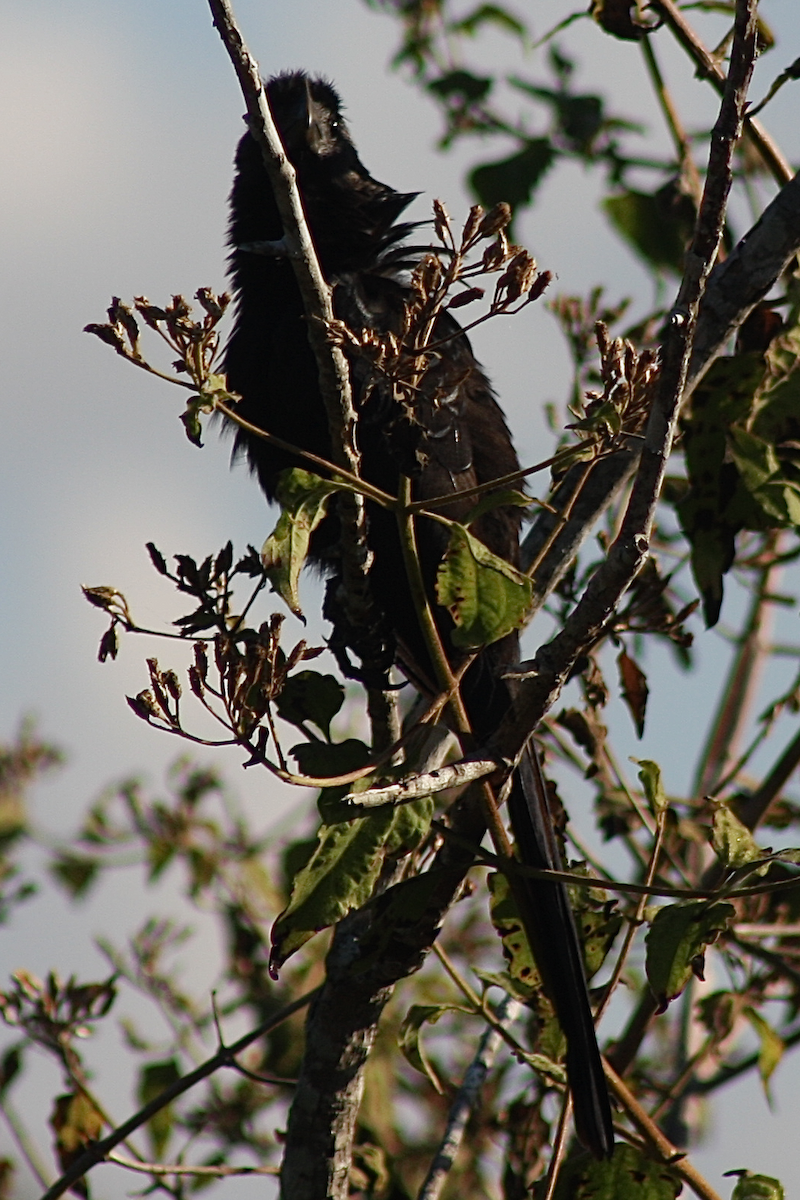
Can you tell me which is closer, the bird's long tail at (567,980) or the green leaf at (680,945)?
the green leaf at (680,945)

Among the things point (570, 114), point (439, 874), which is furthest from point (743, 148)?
point (439, 874)

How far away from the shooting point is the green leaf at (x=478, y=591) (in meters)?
1.83

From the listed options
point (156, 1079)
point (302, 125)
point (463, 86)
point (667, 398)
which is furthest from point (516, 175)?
point (156, 1079)

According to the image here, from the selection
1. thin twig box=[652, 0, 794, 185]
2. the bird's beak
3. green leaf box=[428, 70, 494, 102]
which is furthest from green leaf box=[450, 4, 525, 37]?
thin twig box=[652, 0, 794, 185]

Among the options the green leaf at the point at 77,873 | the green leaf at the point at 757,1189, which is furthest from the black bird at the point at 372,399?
the green leaf at the point at 77,873

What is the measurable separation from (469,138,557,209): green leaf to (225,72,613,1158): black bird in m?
0.34

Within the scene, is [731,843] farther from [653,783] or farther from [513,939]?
[513,939]

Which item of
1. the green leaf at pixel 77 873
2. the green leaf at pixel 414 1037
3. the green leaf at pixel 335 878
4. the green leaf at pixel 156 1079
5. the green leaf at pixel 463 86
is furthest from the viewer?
the green leaf at pixel 77 873

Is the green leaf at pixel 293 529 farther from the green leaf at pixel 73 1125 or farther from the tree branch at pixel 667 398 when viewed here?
the green leaf at pixel 73 1125

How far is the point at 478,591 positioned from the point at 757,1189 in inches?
38.8

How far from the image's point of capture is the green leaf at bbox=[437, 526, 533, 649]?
1.83m

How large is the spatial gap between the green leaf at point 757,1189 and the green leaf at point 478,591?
91 cm

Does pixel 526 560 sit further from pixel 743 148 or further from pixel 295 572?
pixel 743 148

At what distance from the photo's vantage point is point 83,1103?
2.90 m
